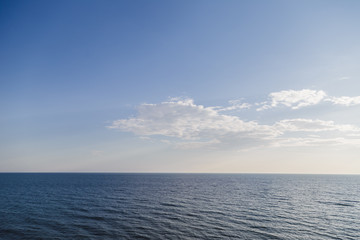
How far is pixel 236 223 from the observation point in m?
37.2

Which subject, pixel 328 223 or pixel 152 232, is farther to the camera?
pixel 328 223

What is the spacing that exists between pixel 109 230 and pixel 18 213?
26826mm

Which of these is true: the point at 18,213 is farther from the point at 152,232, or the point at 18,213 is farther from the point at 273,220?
the point at 273,220

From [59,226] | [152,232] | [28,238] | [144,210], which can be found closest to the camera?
[28,238]

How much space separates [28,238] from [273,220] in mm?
44769

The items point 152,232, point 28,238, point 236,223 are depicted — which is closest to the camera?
point 28,238

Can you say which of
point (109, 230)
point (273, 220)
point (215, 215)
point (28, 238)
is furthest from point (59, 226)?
point (273, 220)

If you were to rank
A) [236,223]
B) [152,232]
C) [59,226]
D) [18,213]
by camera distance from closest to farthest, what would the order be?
1. [152,232]
2. [59,226]
3. [236,223]
4. [18,213]

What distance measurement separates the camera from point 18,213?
4288cm

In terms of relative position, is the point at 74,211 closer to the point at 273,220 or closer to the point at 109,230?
the point at 109,230

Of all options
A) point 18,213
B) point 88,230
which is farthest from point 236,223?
point 18,213

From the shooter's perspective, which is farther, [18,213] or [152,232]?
[18,213]

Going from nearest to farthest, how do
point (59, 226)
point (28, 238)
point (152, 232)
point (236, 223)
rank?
point (28, 238)
point (152, 232)
point (59, 226)
point (236, 223)

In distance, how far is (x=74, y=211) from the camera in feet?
149
